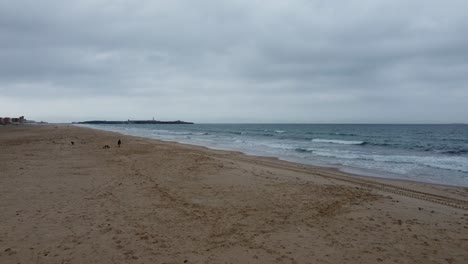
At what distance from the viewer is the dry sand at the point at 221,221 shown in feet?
16.0

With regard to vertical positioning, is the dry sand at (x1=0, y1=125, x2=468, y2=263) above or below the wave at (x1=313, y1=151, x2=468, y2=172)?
above

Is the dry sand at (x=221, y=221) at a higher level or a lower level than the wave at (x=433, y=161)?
higher

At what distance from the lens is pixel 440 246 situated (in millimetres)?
5395

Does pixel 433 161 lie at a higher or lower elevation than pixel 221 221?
lower

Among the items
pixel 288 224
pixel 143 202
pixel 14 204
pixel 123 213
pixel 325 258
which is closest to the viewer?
pixel 325 258

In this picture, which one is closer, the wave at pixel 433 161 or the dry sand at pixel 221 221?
the dry sand at pixel 221 221

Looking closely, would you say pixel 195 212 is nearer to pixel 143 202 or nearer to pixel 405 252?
pixel 143 202

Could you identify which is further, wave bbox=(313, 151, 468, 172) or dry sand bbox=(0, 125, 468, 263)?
wave bbox=(313, 151, 468, 172)

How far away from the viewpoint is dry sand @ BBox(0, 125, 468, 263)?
4.88m

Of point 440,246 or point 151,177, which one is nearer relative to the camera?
point 440,246

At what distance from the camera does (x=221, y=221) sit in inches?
252

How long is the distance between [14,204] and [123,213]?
8.34ft

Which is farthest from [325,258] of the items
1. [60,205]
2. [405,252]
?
[60,205]

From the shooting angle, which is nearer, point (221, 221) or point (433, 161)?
point (221, 221)
